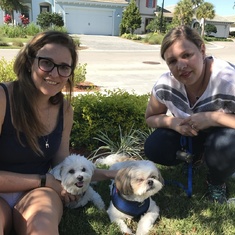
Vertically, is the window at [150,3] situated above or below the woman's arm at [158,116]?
above

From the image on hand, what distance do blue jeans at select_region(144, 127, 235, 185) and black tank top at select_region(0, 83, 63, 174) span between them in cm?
113

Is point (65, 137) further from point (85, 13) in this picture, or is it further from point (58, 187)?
point (85, 13)

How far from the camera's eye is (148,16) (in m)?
46.2

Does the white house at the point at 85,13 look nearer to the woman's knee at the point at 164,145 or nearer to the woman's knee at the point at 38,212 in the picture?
the woman's knee at the point at 164,145

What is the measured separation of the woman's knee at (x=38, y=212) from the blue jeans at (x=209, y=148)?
49.7 inches

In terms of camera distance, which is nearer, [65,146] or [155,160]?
[65,146]

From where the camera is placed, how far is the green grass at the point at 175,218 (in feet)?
8.80

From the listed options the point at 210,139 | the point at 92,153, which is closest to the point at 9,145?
the point at 210,139

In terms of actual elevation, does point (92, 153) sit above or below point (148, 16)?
below

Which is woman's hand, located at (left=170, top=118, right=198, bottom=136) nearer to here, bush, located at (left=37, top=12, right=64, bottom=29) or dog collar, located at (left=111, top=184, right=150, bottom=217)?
dog collar, located at (left=111, top=184, right=150, bottom=217)

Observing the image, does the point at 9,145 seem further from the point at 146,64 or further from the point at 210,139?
the point at 146,64

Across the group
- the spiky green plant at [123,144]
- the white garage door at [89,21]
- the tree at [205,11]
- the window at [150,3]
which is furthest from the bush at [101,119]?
the window at [150,3]

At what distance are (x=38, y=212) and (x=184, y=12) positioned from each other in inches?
1655

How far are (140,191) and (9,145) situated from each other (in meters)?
1.09
